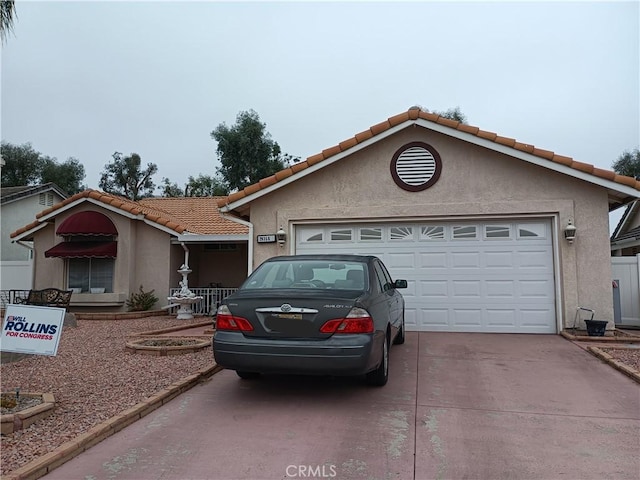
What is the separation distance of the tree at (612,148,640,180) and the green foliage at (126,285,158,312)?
30454 millimetres

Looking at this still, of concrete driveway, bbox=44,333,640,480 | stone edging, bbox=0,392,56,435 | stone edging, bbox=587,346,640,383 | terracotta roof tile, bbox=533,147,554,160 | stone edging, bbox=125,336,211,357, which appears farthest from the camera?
terracotta roof tile, bbox=533,147,554,160

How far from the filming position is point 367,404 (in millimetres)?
4949

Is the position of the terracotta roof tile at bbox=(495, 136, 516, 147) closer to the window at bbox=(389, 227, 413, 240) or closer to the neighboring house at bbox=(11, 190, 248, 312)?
the window at bbox=(389, 227, 413, 240)

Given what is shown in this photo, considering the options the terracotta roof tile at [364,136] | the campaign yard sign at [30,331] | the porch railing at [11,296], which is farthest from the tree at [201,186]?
the campaign yard sign at [30,331]

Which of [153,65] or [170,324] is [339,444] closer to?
[170,324]

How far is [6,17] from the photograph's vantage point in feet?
23.2

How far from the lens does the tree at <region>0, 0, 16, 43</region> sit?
277 inches

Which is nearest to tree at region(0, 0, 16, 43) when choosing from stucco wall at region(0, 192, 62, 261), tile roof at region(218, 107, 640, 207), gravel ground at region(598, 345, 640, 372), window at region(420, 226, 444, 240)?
tile roof at region(218, 107, 640, 207)

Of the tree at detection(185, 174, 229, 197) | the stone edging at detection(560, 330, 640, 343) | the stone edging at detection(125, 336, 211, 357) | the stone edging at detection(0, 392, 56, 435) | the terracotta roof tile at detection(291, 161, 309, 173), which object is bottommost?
the stone edging at detection(0, 392, 56, 435)

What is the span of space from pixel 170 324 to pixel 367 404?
8.52m

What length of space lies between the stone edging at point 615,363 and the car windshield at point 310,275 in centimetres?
364

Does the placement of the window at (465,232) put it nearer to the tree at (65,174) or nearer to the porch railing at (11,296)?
the porch railing at (11,296)

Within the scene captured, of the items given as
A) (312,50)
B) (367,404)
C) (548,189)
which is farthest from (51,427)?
(312,50)

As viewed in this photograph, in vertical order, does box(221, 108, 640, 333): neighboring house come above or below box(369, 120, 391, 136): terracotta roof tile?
below
